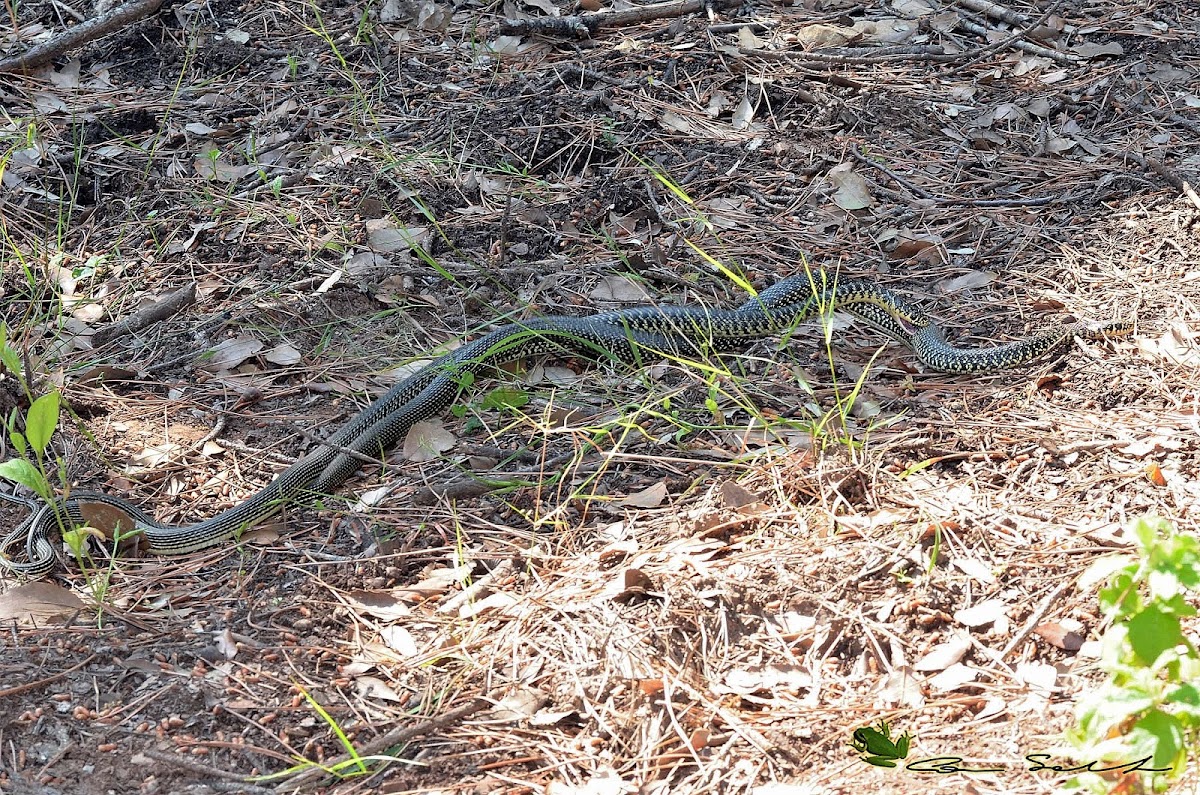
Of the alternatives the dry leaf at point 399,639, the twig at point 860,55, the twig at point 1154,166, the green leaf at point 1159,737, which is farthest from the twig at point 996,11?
the green leaf at point 1159,737

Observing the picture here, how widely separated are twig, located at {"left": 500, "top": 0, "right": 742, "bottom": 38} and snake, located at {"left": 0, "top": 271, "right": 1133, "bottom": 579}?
2.78 m

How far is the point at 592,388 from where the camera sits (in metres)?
4.62

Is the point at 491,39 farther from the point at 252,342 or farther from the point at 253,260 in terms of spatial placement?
the point at 252,342

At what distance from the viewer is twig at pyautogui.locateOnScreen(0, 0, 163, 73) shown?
274 inches

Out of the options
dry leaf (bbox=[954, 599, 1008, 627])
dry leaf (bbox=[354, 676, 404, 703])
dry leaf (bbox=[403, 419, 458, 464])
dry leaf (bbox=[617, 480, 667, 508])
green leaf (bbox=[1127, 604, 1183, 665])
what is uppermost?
green leaf (bbox=[1127, 604, 1183, 665])

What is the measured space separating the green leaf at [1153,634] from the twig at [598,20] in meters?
5.81

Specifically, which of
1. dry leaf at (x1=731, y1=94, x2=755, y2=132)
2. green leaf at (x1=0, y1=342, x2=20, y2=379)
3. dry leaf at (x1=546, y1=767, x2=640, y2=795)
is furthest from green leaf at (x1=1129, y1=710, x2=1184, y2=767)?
dry leaf at (x1=731, y1=94, x2=755, y2=132)

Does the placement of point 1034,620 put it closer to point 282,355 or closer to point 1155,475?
point 1155,475

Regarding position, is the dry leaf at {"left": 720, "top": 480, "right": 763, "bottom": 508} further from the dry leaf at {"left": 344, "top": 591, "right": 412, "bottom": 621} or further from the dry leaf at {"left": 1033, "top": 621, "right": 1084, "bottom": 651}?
the dry leaf at {"left": 344, "top": 591, "right": 412, "bottom": 621}

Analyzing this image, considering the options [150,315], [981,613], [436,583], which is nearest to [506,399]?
[436,583]

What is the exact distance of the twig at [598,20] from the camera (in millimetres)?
6957

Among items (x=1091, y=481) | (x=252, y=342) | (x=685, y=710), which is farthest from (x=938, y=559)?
(x=252, y=342)

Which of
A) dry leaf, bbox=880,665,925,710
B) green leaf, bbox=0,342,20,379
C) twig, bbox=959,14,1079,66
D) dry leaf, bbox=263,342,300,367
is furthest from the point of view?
twig, bbox=959,14,1079,66

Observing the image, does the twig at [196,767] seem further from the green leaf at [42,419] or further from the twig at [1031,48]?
the twig at [1031,48]
